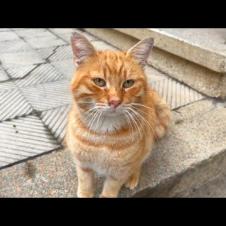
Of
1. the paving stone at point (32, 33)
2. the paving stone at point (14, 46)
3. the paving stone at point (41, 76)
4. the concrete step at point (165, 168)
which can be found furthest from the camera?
the paving stone at point (32, 33)

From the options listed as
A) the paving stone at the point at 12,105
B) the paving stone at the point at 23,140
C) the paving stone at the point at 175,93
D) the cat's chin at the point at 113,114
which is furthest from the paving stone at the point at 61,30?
the cat's chin at the point at 113,114

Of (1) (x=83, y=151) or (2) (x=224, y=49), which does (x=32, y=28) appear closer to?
(2) (x=224, y=49)

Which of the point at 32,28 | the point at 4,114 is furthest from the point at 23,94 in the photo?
the point at 32,28

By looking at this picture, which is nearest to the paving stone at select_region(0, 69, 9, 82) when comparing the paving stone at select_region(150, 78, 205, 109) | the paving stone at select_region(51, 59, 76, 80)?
the paving stone at select_region(51, 59, 76, 80)

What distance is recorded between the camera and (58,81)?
10.0 feet

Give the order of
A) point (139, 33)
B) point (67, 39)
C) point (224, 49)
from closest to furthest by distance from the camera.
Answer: point (224, 49) → point (139, 33) → point (67, 39)

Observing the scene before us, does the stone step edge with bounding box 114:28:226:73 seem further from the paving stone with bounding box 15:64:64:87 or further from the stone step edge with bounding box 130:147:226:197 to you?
the paving stone with bounding box 15:64:64:87

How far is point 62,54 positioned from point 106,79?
91.3 inches

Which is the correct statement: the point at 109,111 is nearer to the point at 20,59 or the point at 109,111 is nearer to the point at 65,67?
the point at 65,67

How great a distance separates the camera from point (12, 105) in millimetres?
2625

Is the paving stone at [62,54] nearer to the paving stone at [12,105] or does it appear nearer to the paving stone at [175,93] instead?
the paving stone at [12,105]

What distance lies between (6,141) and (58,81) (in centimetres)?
103

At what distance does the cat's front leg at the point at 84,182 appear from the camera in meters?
1.72

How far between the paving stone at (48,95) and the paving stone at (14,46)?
1.06 m
